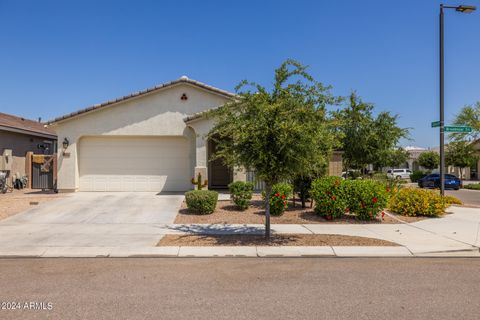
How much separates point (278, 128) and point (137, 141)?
36.3ft

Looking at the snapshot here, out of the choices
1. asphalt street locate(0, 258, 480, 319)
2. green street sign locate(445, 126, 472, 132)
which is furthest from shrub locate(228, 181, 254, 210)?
green street sign locate(445, 126, 472, 132)

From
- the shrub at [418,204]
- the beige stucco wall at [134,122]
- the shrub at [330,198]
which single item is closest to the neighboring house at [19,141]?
the beige stucco wall at [134,122]

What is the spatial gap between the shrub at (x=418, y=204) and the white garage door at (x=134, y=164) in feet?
30.6

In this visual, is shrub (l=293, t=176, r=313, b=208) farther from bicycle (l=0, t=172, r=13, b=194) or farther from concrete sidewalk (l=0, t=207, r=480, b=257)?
bicycle (l=0, t=172, r=13, b=194)

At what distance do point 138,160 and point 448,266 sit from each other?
13687 mm

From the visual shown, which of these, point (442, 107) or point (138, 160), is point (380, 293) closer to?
point (442, 107)

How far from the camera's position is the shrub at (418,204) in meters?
12.1

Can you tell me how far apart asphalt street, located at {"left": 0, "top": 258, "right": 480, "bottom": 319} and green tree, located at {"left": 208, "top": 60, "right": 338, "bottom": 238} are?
2.18m

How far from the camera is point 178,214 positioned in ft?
39.3

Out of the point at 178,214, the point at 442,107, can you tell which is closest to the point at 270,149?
the point at 178,214

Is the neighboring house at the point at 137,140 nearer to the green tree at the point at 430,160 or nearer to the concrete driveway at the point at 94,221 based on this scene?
the concrete driveway at the point at 94,221

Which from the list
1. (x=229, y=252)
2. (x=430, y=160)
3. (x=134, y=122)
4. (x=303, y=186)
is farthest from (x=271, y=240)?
(x=430, y=160)

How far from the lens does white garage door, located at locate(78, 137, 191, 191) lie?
1694 cm

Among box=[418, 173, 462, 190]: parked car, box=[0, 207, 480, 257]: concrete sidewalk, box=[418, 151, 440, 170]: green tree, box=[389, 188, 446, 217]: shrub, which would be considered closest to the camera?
box=[0, 207, 480, 257]: concrete sidewalk
